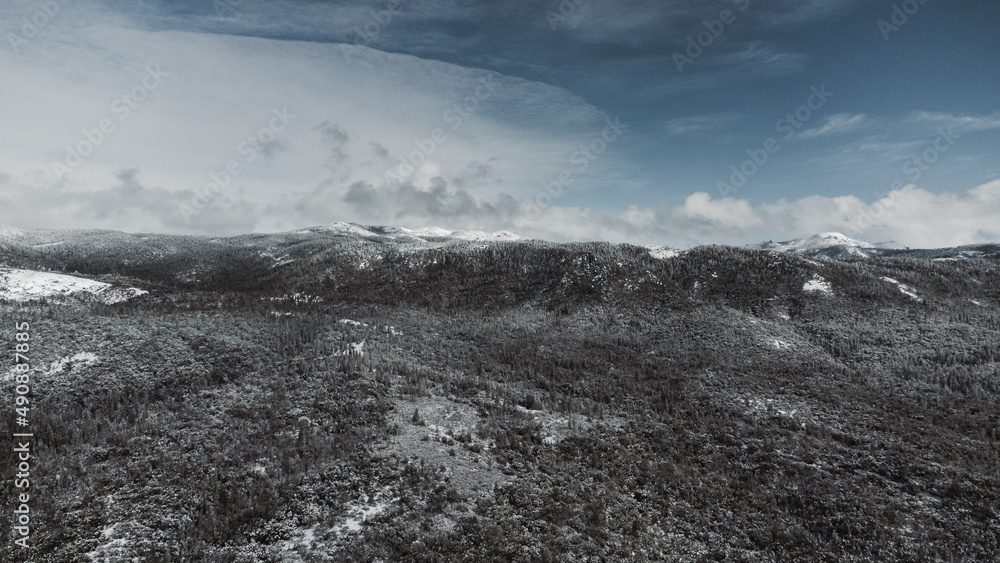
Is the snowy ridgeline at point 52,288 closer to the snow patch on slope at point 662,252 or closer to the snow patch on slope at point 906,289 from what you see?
the snow patch on slope at point 662,252

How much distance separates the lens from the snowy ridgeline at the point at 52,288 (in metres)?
47.8

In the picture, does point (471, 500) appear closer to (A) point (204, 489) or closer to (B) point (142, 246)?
(A) point (204, 489)

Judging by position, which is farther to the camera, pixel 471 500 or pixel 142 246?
pixel 142 246

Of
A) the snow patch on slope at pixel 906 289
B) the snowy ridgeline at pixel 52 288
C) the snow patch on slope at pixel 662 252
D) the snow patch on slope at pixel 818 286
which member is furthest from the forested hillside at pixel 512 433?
the snow patch on slope at pixel 662 252

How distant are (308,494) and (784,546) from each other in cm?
1863

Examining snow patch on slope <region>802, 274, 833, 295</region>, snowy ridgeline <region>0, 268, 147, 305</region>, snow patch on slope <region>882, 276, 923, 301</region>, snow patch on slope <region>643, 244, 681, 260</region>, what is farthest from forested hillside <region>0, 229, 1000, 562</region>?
snow patch on slope <region>643, 244, 681, 260</region>

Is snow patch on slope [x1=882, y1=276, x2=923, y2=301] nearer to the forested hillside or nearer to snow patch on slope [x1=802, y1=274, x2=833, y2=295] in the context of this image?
the forested hillside

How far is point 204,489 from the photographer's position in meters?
16.0

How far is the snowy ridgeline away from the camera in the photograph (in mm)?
47750

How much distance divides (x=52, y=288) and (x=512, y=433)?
213ft

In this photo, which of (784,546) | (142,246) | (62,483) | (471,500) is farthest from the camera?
(142,246)

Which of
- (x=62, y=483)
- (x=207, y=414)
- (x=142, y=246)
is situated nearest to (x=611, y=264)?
(x=207, y=414)

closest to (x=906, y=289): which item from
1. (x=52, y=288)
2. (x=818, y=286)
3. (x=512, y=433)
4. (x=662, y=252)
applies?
(x=818, y=286)

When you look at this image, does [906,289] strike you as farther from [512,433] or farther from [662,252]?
[512,433]
